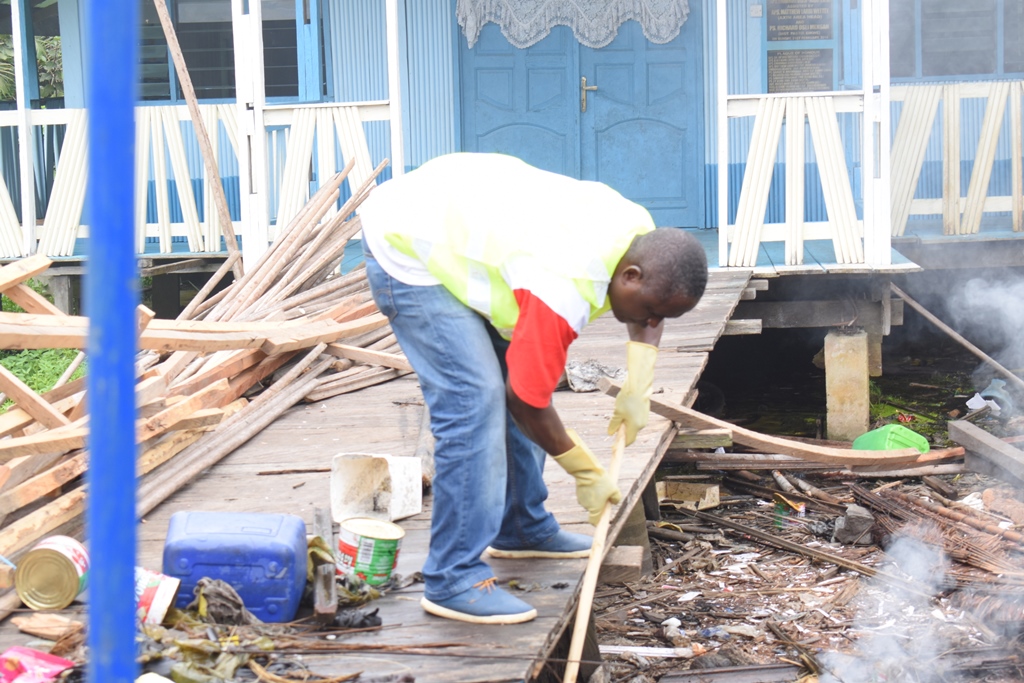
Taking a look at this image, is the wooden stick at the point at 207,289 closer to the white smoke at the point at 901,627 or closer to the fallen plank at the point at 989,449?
the white smoke at the point at 901,627

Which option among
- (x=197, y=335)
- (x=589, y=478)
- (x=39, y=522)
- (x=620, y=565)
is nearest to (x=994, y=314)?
(x=620, y=565)

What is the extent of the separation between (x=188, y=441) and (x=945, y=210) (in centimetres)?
758

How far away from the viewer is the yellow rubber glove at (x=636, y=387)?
3.35m

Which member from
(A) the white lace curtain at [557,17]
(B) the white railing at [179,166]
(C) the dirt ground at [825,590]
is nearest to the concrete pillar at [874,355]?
(C) the dirt ground at [825,590]

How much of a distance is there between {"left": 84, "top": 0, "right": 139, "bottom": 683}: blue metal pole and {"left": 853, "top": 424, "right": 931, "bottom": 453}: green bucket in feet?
21.4

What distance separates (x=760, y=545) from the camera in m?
6.21

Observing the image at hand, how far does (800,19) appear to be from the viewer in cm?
1086

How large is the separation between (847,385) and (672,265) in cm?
619

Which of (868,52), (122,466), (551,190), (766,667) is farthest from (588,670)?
(868,52)

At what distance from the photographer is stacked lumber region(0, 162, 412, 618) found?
4.34 m

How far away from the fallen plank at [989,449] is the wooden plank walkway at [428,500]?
1.62 metres

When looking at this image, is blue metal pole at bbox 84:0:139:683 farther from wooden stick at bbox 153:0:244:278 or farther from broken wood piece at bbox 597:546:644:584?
wooden stick at bbox 153:0:244:278

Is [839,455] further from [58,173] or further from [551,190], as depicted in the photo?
[58,173]

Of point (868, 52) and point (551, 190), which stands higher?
point (868, 52)
